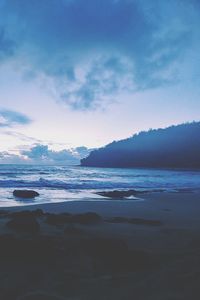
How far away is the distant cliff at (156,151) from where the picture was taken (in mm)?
101125

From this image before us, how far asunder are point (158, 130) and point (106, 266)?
133 meters

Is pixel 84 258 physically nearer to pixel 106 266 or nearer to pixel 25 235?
pixel 106 266

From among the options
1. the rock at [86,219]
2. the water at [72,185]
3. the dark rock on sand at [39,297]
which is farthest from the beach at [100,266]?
the water at [72,185]

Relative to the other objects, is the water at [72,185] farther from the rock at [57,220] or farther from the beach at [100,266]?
the beach at [100,266]

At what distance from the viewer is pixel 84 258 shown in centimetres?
441

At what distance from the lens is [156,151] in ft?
383

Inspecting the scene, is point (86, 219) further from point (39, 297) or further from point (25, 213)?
point (39, 297)

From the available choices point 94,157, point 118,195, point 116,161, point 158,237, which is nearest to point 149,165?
point 116,161

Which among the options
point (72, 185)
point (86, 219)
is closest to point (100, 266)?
point (86, 219)

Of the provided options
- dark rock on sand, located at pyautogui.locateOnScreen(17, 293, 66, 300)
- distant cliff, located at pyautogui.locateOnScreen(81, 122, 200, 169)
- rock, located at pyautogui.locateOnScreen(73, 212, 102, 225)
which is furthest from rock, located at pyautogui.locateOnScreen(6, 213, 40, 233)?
distant cliff, located at pyautogui.locateOnScreen(81, 122, 200, 169)

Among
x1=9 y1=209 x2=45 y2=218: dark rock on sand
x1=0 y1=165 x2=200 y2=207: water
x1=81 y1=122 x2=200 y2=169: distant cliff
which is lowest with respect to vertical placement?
x1=0 y1=165 x2=200 y2=207: water

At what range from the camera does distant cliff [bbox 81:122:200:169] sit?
332 ft

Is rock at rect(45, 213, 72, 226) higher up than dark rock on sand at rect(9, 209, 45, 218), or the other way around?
dark rock on sand at rect(9, 209, 45, 218)

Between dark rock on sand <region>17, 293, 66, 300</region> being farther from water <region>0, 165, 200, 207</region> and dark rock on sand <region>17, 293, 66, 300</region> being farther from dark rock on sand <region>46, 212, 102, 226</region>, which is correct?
water <region>0, 165, 200, 207</region>
